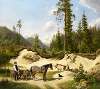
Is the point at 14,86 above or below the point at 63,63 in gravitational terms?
below

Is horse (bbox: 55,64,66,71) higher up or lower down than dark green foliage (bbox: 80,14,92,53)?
lower down

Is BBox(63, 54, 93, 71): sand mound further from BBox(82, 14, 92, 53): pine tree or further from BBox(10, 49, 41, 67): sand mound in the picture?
BBox(82, 14, 92, 53): pine tree

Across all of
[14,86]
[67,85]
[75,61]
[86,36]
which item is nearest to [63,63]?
[75,61]

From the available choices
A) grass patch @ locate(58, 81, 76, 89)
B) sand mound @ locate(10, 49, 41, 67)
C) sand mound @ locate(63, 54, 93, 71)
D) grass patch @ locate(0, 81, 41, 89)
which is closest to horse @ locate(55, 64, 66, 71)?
sand mound @ locate(63, 54, 93, 71)

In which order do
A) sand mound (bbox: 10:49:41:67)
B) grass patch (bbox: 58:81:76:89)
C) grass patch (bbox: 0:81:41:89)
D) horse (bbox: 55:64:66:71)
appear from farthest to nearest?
sand mound (bbox: 10:49:41:67), horse (bbox: 55:64:66:71), grass patch (bbox: 58:81:76:89), grass patch (bbox: 0:81:41:89)

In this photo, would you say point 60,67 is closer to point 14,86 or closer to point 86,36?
point 14,86

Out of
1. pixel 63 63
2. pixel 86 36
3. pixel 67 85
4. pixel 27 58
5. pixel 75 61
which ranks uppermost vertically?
pixel 86 36

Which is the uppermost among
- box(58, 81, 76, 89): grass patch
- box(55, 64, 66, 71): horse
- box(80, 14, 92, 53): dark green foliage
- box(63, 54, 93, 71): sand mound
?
box(80, 14, 92, 53): dark green foliage

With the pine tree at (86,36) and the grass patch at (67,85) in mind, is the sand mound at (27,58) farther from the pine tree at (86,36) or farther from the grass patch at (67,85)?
the pine tree at (86,36)

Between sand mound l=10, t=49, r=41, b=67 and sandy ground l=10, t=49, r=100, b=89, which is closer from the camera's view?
sandy ground l=10, t=49, r=100, b=89

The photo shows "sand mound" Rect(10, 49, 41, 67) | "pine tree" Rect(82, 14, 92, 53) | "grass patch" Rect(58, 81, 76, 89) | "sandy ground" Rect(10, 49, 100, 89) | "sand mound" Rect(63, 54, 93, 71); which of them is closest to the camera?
"grass patch" Rect(58, 81, 76, 89)

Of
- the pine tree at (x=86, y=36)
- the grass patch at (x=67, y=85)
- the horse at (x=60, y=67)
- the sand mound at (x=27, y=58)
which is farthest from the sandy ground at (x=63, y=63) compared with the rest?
the pine tree at (x=86, y=36)

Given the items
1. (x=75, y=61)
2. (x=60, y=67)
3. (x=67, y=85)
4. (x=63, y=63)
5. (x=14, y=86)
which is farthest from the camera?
(x=63, y=63)

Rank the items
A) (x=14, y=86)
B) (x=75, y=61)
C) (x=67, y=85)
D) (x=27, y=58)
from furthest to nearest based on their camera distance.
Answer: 1. (x=27, y=58)
2. (x=75, y=61)
3. (x=67, y=85)
4. (x=14, y=86)
